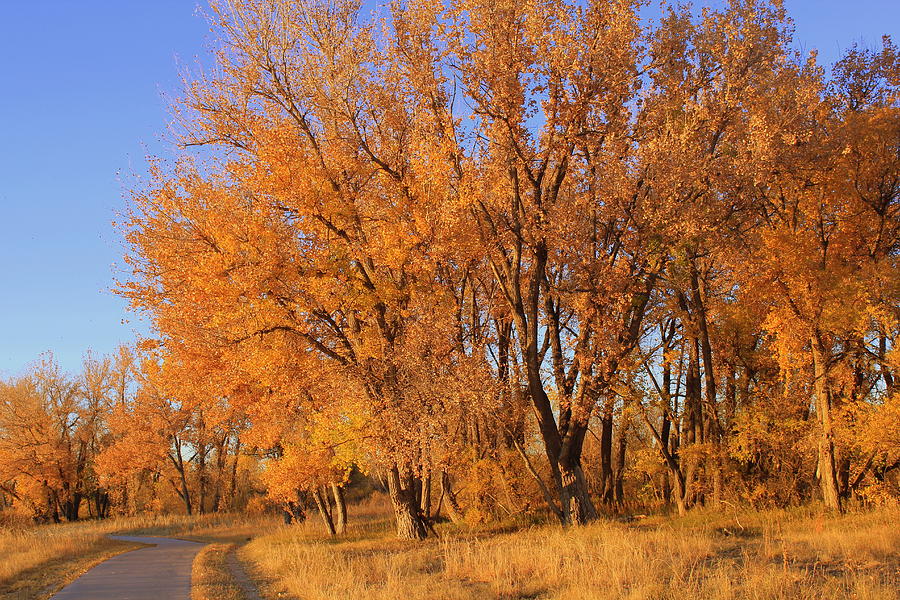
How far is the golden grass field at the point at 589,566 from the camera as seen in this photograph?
946cm

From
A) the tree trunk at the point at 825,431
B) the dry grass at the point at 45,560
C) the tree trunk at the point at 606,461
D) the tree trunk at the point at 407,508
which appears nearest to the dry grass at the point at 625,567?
the tree trunk at the point at 825,431

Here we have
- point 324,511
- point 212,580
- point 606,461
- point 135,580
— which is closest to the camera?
point 212,580

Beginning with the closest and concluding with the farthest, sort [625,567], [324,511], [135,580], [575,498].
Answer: [625,567], [135,580], [575,498], [324,511]

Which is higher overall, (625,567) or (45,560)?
(625,567)

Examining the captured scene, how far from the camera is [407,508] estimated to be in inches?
790

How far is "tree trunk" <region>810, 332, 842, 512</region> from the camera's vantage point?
62.7ft

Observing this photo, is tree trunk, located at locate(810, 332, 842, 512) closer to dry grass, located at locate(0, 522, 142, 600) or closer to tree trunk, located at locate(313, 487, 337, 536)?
tree trunk, located at locate(313, 487, 337, 536)

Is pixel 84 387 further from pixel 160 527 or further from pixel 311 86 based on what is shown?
pixel 311 86

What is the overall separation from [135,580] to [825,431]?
55.9 feet

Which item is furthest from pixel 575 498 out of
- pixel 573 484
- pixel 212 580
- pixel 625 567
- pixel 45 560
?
pixel 45 560

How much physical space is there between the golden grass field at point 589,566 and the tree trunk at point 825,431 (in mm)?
1115

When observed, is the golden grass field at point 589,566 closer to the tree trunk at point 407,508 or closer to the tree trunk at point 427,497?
the tree trunk at point 407,508

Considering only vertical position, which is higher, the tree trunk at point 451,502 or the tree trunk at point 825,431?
the tree trunk at point 825,431

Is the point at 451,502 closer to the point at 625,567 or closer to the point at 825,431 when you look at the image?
the point at 825,431
